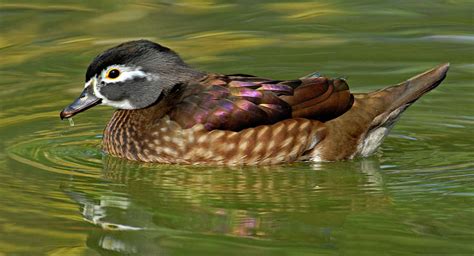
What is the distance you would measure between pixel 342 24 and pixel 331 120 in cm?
446

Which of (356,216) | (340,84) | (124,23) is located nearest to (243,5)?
(124,23)

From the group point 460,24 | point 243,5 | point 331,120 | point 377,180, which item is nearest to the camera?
point 377,180

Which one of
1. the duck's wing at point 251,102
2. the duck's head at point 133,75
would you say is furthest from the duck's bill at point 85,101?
the duck's wing at point 251,102

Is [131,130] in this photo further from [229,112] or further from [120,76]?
[229,112]

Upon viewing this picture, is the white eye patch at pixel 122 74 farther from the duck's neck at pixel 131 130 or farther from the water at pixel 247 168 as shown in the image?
the water at pixel 247 168

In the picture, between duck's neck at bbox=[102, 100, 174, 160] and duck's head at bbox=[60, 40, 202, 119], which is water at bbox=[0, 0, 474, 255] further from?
duck's head at bbox=[60, 40, 202, 119]

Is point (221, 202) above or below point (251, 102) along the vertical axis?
below

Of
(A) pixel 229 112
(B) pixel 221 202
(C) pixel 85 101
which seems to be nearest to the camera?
(B) pixel 221 202

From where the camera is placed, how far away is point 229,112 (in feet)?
36.2

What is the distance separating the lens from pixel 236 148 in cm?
1111

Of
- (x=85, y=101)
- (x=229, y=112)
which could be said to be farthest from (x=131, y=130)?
(x=229, y=112)

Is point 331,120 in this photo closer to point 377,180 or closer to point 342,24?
point 377,180

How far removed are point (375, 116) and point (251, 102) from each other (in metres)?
1.08

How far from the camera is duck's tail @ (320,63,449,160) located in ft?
37.2
